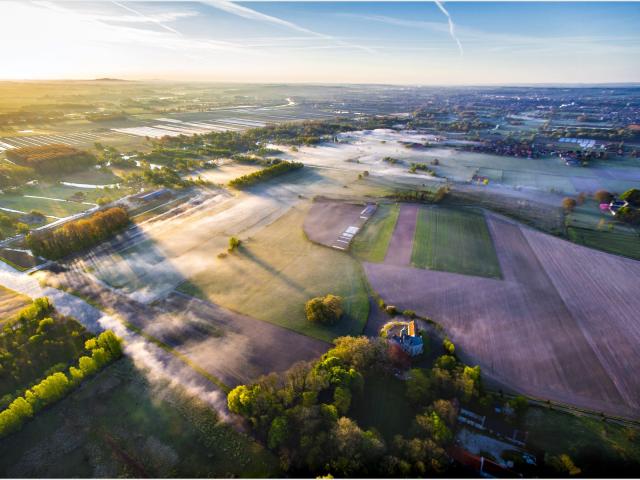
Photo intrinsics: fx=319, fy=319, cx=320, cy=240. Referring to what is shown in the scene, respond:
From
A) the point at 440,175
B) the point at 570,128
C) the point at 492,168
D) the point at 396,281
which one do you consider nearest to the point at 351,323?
the point at 396,281

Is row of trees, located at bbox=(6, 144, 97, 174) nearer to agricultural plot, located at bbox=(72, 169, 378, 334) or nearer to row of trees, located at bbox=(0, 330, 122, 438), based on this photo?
agricultural plot, located at bbox=(72, 169, 378, 334)

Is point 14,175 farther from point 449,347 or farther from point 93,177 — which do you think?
point 449,347

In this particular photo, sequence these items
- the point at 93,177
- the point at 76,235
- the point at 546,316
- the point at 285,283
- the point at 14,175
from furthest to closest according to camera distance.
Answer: the point at 93,177, the point at 14,175, the point at 76,235, the point at 285,283, the point at 546,316

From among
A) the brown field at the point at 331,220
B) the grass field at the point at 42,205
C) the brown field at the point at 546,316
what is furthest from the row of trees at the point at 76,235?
the brown field at the point at 546,316

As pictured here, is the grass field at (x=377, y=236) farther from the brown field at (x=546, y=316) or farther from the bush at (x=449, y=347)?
the bush at (x=449, y=347)

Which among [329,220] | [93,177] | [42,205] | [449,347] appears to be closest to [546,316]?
[449,347]

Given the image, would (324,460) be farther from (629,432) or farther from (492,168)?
(492,168)
